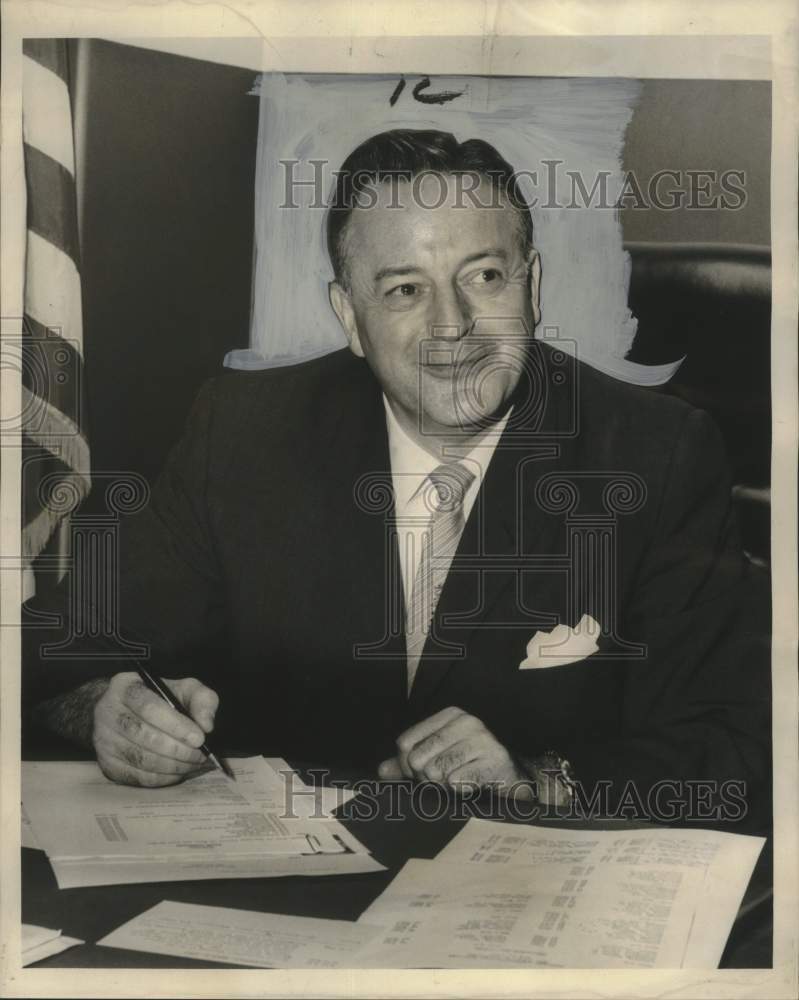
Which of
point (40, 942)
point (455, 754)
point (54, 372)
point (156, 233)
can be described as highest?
point (156, 233)

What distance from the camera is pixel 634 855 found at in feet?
6.07

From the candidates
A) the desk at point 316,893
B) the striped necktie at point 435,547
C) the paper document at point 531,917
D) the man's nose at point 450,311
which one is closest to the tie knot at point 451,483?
the striped necktie at point 435,547

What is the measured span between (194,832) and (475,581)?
1.95 feet

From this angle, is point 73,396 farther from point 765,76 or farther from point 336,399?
point 765,76

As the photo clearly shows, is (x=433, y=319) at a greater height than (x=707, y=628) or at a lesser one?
greater

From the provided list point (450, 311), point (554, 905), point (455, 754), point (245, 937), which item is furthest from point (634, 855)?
point (450, 311)

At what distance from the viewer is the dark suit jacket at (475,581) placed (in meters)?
1.87

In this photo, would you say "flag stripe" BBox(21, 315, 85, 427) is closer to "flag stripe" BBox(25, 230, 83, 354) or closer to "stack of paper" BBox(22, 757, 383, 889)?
"flag stripe" BBox(25, 230, 83, 354)

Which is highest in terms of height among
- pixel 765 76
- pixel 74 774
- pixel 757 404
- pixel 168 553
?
pixel 765 76

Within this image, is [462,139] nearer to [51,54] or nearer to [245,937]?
[51,54]

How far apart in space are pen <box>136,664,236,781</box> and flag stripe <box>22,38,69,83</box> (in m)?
0.97

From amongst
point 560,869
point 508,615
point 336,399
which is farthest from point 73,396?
point 560,869

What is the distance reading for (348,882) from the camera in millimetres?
1810

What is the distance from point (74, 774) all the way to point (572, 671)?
2.70ft
